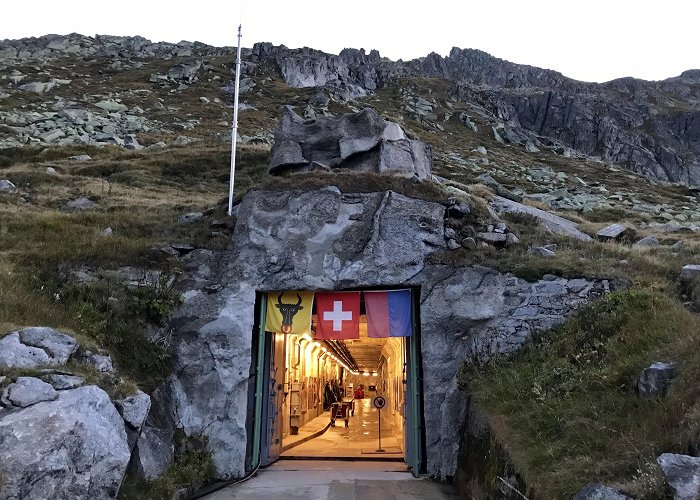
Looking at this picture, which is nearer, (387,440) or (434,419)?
(434,419)

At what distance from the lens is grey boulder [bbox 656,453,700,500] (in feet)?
14.9

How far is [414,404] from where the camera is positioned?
38.1 ft

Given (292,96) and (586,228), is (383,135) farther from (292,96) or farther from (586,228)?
(292,96)

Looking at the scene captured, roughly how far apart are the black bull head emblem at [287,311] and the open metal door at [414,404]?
2.59 metres

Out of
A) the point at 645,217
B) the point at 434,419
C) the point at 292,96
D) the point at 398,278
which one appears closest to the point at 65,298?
the point at 398,278

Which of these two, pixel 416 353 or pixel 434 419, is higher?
pixel 416 353

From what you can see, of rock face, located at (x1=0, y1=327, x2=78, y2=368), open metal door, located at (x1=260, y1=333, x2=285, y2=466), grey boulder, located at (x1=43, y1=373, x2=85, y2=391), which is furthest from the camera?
open metal door, located at (x1=260, y1=333, x2=285, y2=466)

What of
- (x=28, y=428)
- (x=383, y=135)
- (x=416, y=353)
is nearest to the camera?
(x=28, y=428)

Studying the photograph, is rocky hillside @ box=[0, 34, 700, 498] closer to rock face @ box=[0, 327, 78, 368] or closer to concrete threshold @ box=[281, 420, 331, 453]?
rock face @ box=[0, 327, 78, 368]

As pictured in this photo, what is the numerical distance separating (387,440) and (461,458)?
9014 millimetres

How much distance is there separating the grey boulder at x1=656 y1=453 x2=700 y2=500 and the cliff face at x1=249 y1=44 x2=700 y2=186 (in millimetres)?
69085

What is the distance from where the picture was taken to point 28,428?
652 cm

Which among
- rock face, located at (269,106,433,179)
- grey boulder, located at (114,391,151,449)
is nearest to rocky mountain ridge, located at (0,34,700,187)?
rock face, located at (269,106,433,179)

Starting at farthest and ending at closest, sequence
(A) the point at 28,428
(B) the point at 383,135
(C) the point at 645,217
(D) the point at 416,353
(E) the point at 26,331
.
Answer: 1. (C) the point at 645,217
2. (B) the point at 383,135
3. (D) the point at 416,353
4. (E) the point at 26,331
5. (A) the point at 28,428
